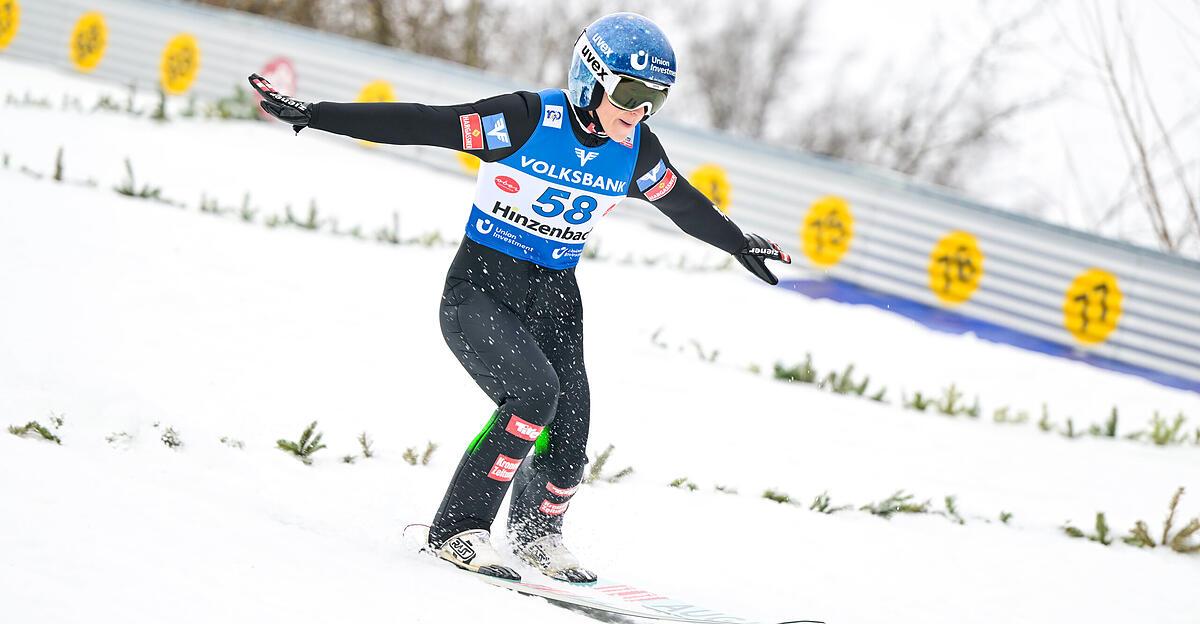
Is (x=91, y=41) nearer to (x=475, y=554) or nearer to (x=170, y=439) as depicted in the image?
(x=170, y=439)

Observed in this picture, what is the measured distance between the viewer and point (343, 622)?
294 centimetres

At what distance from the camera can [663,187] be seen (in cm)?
434

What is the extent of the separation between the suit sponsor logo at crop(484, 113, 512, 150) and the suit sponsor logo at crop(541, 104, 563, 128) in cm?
15

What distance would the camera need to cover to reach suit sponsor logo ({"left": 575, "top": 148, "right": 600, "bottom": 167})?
3.92 meters

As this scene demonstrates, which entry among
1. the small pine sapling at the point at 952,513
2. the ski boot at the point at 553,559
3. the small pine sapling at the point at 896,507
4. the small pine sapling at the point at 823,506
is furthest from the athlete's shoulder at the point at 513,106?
the small pine sapling at the point at 952,513

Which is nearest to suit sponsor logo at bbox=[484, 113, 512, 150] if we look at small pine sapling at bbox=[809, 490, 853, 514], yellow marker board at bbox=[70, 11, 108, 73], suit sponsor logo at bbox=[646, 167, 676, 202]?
suit sponsor logo at bbox=[646, 167, 676, 202]

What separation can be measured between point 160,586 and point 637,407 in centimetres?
406

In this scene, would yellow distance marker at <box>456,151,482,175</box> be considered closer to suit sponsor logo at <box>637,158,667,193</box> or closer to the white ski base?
suit sponsor logo at <box>637,158,667,193</box>

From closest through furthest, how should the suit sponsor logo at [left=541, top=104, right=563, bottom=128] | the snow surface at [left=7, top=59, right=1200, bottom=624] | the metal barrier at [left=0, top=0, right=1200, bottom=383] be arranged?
the snow surface at [left=7, top=59, right=1200, bottom=624] < the suit sponsor logo at [left=541, top=104, right=563, bottom=128] < the metal barrier at [left=0, top=0, right=1200, bottom=383]

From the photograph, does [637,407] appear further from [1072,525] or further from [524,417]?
[524,417]

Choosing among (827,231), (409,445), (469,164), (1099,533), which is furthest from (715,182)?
(409,445)

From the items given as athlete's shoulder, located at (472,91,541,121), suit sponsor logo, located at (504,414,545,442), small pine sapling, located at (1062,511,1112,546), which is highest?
athlete's shoulder, located at (472,91,541,121)

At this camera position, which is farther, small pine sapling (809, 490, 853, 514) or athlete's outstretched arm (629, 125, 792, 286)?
small pine sapling (809, 490, 853, 514)

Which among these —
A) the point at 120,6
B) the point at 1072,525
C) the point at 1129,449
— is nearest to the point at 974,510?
the point at 1072,525
